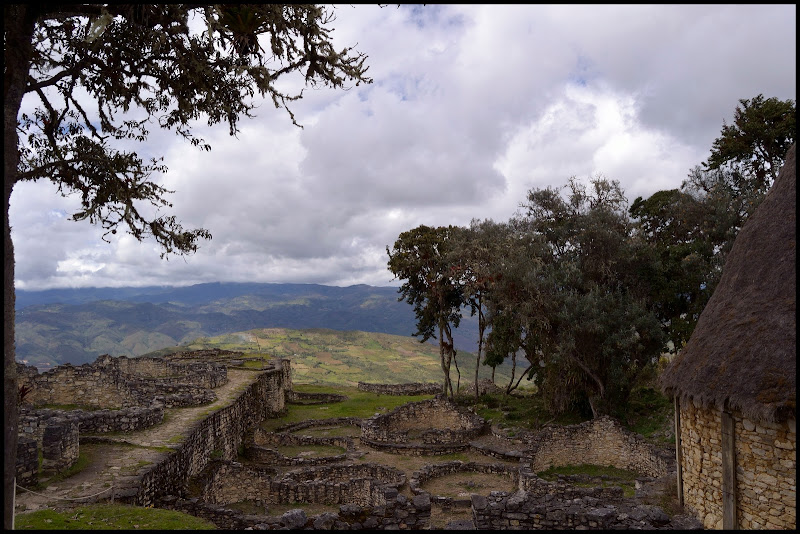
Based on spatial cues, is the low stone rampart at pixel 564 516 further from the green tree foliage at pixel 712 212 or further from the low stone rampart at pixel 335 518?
the green tree foliage at pixel 712 212

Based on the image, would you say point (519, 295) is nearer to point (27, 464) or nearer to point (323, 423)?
point (323, 423)

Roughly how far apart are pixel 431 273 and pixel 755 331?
1101 inches

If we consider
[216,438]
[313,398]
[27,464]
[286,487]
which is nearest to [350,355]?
[313,398]

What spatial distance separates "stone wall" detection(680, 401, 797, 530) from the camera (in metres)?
8.59

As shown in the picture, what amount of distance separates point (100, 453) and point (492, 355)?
25943 millimetres

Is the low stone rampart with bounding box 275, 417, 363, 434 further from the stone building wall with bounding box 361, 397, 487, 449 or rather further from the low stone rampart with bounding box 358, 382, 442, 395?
the low stone rampart with bounding box 358, 382, 442, 395

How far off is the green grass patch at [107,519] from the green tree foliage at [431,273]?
2696 cm

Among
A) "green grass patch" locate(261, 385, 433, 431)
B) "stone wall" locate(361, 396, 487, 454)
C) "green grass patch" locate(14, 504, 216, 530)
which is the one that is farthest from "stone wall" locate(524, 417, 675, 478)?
"green grass patch" locate(14, 504, 216, 530)

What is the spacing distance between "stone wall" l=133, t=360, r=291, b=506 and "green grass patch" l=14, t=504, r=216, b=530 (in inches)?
59.4

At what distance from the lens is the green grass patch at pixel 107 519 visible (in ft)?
28.2

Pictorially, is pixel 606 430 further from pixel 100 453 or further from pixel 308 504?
pixel 100 453

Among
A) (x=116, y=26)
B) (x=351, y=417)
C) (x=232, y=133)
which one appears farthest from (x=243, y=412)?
(x=116, y=26)

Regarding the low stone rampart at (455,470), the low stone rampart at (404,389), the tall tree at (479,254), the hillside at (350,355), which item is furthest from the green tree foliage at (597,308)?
the hillside at (350,355)

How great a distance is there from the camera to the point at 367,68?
996cm
